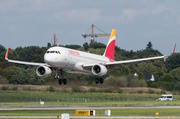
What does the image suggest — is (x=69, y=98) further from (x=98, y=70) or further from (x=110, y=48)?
(x=98, y=70)

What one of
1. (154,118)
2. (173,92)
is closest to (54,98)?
(173,92)

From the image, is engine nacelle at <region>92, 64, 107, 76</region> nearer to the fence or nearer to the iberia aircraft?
the iberia aircraft

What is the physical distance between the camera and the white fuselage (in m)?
55.7

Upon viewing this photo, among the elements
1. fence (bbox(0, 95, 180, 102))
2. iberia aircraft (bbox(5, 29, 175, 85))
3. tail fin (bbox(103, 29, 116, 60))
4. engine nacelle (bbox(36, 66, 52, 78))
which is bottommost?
fence (bbox(0, 95, 180, 102))

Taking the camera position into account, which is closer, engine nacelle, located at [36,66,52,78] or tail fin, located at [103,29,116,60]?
engine nacelle, located at [36,66,52,78]

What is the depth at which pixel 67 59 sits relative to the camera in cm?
5753

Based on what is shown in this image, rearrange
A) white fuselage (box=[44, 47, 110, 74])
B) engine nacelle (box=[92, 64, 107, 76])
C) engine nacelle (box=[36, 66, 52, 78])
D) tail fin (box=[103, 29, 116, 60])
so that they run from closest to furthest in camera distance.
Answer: white fuselage (box=[44, 47, 110, 74]) < engine nacelle (box=[36, 66, 52, 78]) < engine nacelle (box=[92, 64, 107, 76]) < tail fin (box=[103, 29, 116, 60])

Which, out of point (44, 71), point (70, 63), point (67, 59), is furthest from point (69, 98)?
point (67, 59)

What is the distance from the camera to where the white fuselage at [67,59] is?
55656mm

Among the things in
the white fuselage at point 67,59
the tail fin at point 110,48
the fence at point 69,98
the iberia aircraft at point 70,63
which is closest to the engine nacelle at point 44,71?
the iberia aircraft at point 70,63

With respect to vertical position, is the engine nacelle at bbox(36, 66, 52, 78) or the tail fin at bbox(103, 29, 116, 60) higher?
the tail fin at bbox(103, 29, 116, 60)

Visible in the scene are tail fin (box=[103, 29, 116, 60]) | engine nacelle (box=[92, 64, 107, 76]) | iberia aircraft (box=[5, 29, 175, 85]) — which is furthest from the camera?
tail fin (box=[103, 29, 116, 60])

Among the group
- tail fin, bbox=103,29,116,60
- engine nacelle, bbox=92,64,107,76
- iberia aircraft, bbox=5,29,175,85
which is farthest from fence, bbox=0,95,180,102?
engine nacelle, bbox=92,64,107,76

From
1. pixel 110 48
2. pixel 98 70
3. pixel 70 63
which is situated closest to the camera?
pixel 70 63
